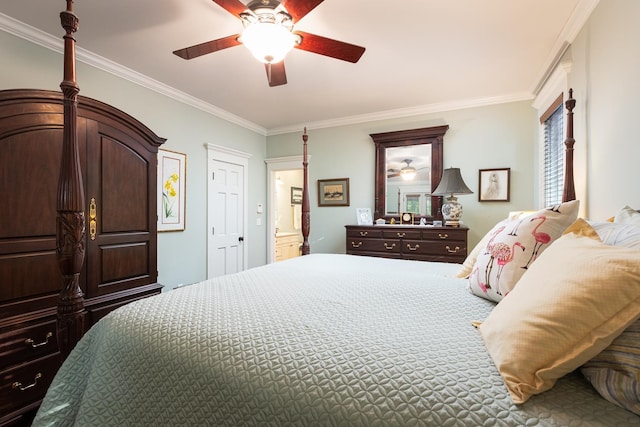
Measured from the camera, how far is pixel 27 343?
1.74 metres

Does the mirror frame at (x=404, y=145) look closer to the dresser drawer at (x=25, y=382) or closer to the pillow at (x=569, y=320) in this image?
the pillow at (x=569, y=320)

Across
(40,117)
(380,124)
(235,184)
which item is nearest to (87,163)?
(40,117)

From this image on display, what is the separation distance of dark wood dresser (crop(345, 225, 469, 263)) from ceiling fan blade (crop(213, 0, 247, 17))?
8.75ft

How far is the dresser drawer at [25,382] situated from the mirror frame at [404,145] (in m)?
3.55

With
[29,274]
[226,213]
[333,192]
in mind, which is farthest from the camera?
[333,192]

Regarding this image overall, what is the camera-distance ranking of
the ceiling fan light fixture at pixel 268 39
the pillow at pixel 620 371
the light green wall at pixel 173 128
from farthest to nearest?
the light green wall at pixel 173 128 < the ceiling fan light fixture at pixel 268 39 < the pillow at pixel 620 371

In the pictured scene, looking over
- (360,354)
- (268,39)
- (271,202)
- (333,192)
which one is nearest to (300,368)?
(360,354)

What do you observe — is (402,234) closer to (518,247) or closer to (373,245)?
(373,245)

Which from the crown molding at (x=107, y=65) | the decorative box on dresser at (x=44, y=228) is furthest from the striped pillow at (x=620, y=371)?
the crown molding at (x=107, y=65)

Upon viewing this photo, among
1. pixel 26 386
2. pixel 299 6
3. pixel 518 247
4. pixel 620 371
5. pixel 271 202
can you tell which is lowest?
pixel 26 386

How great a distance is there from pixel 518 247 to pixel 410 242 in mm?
2405

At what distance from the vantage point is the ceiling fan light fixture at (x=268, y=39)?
1.74 m

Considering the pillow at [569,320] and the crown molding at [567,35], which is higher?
the crown molding at [567,35]

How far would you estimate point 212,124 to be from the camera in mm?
3961
